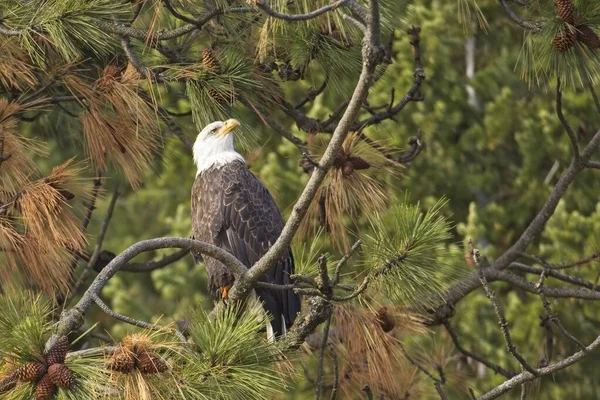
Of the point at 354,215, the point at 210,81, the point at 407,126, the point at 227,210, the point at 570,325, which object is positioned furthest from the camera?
the point at 407,126

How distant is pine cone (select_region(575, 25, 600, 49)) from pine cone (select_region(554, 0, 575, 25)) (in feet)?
A: 0.16

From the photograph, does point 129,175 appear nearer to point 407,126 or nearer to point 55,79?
point 55,79

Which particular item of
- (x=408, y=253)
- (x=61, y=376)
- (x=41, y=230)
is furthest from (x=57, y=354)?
(x=408, y=253)

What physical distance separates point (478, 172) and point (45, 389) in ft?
24.1

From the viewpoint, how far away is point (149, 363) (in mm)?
3428

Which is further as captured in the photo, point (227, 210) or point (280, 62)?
point (227, 210)

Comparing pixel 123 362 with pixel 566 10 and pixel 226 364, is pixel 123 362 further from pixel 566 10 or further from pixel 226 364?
pixel 566 10

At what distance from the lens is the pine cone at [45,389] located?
3.30m

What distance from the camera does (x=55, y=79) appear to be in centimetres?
532

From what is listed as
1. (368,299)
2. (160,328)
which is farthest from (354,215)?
(160,328)

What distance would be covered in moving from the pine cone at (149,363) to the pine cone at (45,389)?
26 centimetres

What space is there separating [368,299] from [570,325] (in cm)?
396

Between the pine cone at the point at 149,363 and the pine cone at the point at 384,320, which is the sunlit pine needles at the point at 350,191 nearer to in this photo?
the pine cone at the point at 384,320

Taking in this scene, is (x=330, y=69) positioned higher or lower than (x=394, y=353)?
higher
